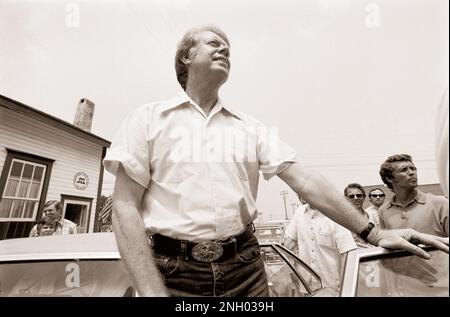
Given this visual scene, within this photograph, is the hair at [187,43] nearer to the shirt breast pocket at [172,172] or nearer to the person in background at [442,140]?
the shirt breast pocket at [172,172]

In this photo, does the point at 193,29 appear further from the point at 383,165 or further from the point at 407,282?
the point at 383,165

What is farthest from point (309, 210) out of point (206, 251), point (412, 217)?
point (206, 251)

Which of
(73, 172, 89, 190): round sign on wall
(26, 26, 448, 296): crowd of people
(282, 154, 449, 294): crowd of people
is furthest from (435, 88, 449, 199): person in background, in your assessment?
(73, 172, 89, 190): round sign on wall

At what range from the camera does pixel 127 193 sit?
1112mm

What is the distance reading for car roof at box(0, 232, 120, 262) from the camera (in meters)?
1.62

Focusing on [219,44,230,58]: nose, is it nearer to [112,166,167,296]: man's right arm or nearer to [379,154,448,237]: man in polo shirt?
[112,166,167,296]: man's right arm

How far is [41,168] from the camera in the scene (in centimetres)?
688

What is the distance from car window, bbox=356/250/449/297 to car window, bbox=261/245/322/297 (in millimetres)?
1007

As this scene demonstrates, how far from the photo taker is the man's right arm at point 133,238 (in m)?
0.97

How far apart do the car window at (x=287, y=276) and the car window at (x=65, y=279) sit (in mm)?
1074

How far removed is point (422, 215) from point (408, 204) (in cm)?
21

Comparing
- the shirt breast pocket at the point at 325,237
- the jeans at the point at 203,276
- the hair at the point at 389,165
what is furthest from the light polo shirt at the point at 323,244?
the jeans at the point at 203,276

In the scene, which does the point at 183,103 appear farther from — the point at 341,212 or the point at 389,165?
the point at 389,165

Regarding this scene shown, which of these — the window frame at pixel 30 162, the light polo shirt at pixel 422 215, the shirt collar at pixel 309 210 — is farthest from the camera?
the window frame at pixel 30 162
